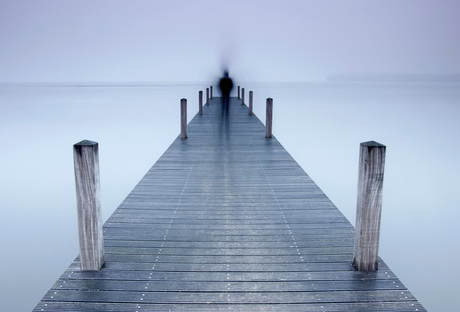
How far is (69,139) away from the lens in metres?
19.6

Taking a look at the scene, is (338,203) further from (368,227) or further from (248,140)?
(368,227)

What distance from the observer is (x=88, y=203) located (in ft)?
11.1

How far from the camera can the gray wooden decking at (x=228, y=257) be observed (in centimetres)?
304

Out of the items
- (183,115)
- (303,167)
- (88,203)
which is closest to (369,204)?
(88,203)

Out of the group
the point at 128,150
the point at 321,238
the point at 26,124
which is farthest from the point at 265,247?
the point at 26,124

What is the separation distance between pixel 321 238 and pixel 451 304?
2.60 meters

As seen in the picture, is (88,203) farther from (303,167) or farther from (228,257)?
(303,167)

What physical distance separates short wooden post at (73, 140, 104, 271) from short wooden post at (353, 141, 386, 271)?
2.22 metres

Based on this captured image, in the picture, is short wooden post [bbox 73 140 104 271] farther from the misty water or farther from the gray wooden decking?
the misty water

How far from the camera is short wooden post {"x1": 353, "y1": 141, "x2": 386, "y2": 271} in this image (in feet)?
11.0

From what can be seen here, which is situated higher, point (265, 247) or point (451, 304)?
point (265, 247)

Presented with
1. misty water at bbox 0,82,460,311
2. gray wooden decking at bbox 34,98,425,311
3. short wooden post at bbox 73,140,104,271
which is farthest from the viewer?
misty water at bbox 0,82,460,311

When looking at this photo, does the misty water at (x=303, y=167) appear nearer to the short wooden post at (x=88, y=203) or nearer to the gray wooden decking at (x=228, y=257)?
the gray wooden decking at (x=228, y=257)

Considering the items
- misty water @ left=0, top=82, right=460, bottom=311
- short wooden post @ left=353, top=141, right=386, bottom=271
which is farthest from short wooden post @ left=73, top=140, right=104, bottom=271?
misty water @ left=0, top=82, right=460, bottom=311
